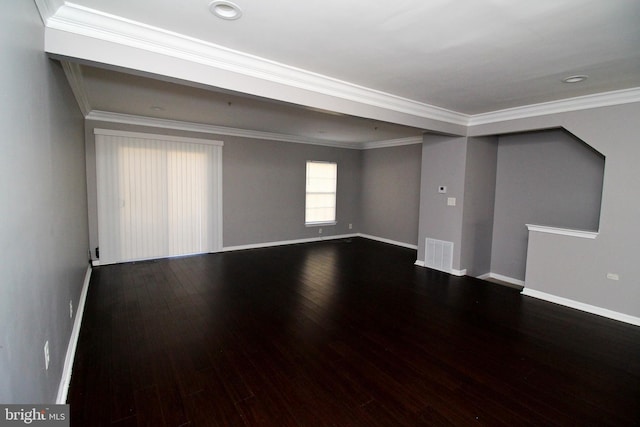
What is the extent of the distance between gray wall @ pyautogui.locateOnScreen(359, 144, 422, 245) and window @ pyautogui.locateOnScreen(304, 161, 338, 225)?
3.11 ft

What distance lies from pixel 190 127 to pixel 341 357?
4999 mm

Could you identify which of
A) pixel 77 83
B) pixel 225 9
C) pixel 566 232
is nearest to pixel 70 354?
pixel 77 83

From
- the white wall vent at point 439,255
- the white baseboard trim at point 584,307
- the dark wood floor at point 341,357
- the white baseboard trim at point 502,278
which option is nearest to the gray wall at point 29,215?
the dark wood floor at point 341,357

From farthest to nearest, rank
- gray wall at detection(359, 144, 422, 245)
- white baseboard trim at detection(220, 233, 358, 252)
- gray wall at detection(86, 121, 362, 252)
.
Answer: gray wall at detection(359, 144, 422, 245) < white baseboard trim at detection(220, 233, 358, 252) < gray wall at detection(86, 121, 362, 252)

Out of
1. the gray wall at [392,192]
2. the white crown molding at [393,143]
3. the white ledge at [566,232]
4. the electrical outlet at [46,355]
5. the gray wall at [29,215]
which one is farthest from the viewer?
the gray wall at [392,192]

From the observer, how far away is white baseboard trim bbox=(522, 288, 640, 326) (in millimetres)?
3562

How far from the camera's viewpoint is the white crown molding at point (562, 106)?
352 cm

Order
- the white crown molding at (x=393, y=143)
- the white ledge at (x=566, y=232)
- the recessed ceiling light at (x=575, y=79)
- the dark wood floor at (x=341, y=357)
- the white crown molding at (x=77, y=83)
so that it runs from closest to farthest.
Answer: the dark wood floor at (x=341, y=357)
the white crown molding at (x=77, y=83)
the recessed ceiling light at (x=575, y=79)
the white ledge at (x=566, y=232)
the white crown molding at (x=393, y=143)

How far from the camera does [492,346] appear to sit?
116 inches

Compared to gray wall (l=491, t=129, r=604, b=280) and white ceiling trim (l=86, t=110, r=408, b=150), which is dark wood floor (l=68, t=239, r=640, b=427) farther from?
white ceiling trim (l=86, t=110, r=408, b=150)

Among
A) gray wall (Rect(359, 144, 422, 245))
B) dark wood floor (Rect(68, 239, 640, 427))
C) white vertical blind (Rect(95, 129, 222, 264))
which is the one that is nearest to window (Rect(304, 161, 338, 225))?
gray wall (Rect(359, 144, 422, 245))

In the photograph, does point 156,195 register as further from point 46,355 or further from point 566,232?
point 566,232

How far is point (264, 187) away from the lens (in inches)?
271

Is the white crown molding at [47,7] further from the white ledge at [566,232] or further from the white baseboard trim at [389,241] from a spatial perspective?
the white baseboard trim at [389,241]
